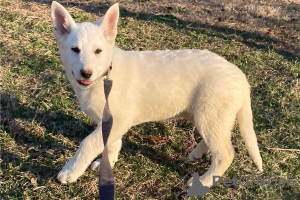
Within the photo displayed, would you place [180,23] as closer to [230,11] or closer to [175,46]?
[175,46]

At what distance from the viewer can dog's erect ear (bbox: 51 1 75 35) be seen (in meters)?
2.69

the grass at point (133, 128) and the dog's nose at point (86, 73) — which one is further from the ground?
the dog's nose at point (86, 73)

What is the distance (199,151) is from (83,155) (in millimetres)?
1226

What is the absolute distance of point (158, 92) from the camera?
2.91m

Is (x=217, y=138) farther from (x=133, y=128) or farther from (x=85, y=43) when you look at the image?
(x=85, y=43)

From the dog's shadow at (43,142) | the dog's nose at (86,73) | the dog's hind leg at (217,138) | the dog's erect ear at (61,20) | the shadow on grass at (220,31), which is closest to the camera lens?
the dog's nose at (86,73)

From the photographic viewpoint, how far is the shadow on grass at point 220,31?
6.38 m

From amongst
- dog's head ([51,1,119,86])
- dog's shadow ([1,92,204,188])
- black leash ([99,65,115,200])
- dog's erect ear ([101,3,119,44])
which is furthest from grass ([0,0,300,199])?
dog's erect ear ([101,3,119,44])

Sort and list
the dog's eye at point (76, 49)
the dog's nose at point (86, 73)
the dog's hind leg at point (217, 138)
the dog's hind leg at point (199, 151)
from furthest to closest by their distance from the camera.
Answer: the dog's hind leg at point (199, 151)
the dog's hind leg at point (217, 138)
the dog's eye at point (76, 49)
the dog's nose at point (86, 73)

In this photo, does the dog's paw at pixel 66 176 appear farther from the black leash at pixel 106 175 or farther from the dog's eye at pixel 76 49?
the dog's eye at pixel 76 49

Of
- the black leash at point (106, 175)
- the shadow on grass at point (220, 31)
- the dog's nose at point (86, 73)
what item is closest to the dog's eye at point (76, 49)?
the dog's nose at point (86, 73)

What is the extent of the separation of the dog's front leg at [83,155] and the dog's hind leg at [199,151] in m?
→ 1.05

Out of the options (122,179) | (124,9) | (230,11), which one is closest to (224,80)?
(122,179)

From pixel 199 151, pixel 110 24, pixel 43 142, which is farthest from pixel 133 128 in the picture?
pixel 110 24
